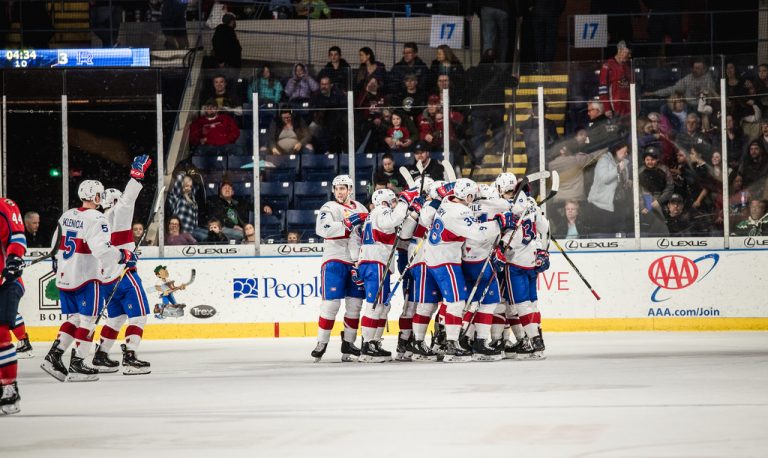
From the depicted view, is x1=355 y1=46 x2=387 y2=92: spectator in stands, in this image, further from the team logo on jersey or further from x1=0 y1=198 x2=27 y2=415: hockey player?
x1=0 y1=198 x2=27 y2=415: hockey player

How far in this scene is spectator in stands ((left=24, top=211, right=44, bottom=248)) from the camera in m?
14.2

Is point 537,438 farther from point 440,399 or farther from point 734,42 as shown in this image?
point 734,42

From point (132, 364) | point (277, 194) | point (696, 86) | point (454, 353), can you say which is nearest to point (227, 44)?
point (277, 194)

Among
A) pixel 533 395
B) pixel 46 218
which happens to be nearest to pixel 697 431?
pixel 533 395

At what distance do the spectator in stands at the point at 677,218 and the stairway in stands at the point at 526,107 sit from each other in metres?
1.45

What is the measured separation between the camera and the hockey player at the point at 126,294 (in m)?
10.3

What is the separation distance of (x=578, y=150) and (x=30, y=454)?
929cm

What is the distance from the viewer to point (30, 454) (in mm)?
6031

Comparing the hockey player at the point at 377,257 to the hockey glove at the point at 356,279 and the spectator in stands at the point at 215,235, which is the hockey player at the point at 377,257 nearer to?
the hockey glove at the point at 356,279

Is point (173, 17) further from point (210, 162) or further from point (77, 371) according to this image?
point (77, 371)

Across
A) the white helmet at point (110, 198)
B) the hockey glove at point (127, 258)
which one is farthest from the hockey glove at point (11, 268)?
the white helmet at point (110, 198)

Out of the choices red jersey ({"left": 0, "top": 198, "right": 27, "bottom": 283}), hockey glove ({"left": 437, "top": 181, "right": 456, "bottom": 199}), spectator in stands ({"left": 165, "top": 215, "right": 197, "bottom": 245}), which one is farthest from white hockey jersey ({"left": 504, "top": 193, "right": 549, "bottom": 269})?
red jersey ({"left": 0, "top": 198, "right": 27, "bottom": 283})

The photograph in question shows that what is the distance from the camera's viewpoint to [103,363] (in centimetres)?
1061

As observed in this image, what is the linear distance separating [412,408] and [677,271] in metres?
7.45
